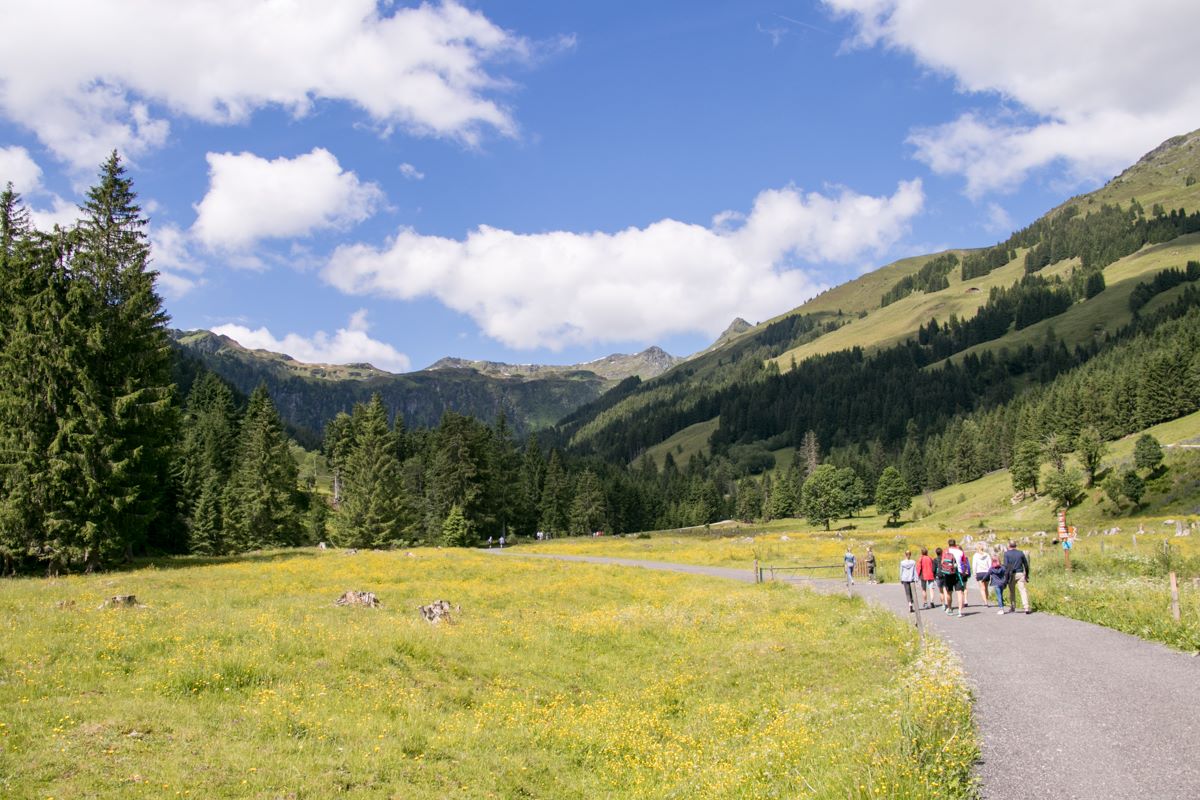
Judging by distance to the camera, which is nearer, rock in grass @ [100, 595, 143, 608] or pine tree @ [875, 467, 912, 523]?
rock in grass @ [100, 595, 143, 608]

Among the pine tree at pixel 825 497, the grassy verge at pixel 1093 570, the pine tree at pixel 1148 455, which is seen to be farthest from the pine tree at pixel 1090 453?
the grassy verge at pixel 1093 570

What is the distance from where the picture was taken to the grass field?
35.2 feet

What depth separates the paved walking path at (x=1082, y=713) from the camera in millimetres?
9398

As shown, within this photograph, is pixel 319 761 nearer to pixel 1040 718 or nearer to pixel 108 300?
pixel 1040 718

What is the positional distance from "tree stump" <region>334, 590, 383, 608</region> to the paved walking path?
69.5ft

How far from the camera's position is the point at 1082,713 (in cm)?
1212

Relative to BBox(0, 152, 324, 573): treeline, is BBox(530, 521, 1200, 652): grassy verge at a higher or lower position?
lower

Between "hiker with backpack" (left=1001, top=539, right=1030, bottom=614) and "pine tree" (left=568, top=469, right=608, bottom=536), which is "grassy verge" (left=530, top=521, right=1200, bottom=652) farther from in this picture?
"pine tree" (left=568, top=469, right=608, bottom=536)

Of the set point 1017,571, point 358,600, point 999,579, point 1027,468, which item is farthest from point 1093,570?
point 1027,468

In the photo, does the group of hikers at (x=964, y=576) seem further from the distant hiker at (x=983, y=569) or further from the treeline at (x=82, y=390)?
Result: the treeline at (x=82, y=390)

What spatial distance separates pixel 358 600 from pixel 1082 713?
2408 centimetres

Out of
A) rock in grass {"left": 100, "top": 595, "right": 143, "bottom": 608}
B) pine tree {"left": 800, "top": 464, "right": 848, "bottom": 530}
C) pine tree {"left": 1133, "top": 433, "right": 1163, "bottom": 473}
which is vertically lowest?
pine tree {"left": 800, "top": 464, "right": 848, "bottom": 530}

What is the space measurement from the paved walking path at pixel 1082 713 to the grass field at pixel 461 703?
0.74 meters

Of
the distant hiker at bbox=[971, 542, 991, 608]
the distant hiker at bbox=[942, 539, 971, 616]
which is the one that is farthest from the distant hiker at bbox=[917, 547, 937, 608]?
the distant hiker at bbox=[971, 542, 991, 608]
